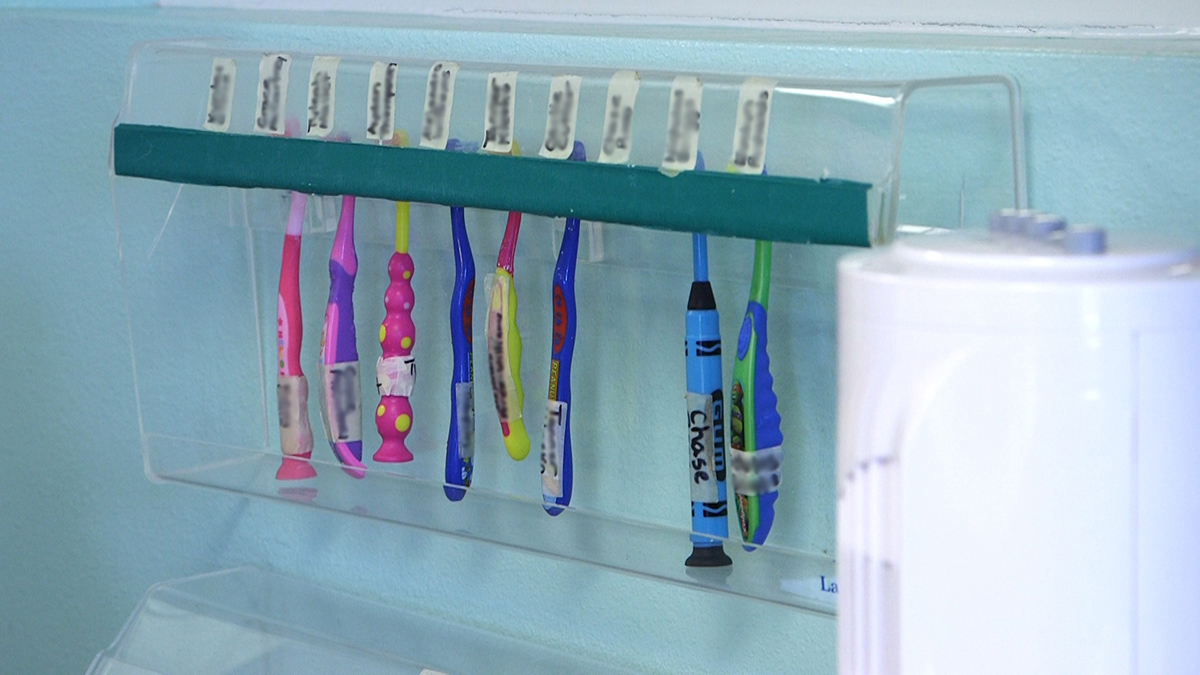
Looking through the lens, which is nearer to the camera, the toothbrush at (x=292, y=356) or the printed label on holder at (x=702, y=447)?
the printed label on holder at (x=702, y=447)

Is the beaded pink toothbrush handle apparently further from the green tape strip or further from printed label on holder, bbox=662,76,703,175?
printed label on holder, bbox=662,76,703,175

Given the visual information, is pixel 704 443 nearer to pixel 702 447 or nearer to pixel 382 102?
pixel 702 447

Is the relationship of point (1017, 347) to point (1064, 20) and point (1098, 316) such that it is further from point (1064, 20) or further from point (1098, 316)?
point (1064, 20)

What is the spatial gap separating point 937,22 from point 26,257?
857 mm

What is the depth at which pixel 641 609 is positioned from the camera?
3.07 ft

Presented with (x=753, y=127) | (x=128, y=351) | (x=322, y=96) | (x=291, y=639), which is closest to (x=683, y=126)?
(x=753, y=127)

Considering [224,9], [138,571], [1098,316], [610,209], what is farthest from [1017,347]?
[138,571]

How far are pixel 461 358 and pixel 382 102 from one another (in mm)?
A: 176

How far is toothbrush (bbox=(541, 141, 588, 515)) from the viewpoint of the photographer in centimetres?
83

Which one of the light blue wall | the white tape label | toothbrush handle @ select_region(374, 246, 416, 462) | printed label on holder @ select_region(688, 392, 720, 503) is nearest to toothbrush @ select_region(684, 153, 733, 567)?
printed label on holder @ select_region(688, 392, 720, 503)

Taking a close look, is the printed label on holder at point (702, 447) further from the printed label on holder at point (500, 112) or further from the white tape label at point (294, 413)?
the white tape label at point (294, 413)

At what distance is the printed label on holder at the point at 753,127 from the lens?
0.70m

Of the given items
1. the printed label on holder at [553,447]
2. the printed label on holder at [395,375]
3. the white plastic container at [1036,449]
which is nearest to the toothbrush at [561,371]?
the printed label on holder at [553,447]

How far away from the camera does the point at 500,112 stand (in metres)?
0.80
